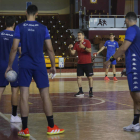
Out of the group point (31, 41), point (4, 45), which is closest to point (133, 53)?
point (31, 41)

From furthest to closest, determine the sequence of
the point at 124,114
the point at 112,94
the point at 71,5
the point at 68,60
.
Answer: the point at 71,5, the point at 68,60, the point at 112,94, the point at 124,114

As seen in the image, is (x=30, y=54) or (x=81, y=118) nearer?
(x=30, y=54)

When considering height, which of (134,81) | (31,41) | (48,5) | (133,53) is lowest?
(134,81)

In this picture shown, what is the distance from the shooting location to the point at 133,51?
552 centimetres

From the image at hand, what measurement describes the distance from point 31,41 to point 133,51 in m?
1.59

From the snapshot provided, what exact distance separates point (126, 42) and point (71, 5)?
24.1 meters

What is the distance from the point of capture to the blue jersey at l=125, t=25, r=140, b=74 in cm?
544

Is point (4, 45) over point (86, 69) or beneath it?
over

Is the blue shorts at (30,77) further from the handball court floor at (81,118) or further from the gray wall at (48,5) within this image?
the gray wall at (48,5)

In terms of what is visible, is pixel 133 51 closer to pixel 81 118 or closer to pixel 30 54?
pixel 30 54

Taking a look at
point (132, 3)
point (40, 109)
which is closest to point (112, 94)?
point (40, 109)

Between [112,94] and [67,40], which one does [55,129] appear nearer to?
[112,94]

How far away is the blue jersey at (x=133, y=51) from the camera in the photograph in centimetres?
544

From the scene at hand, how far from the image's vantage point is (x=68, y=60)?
21469mm
